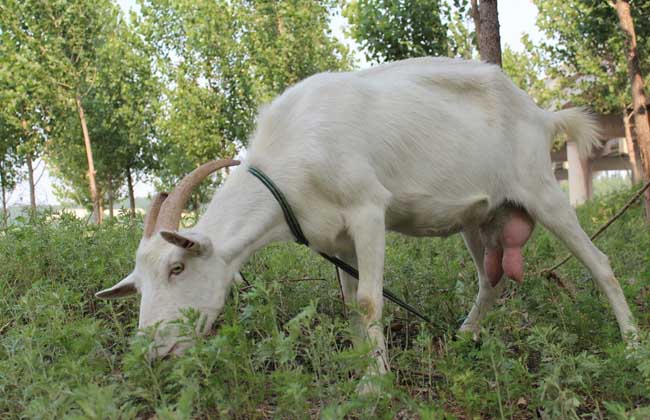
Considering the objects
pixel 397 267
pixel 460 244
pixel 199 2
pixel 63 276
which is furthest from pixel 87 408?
pixel 199 2

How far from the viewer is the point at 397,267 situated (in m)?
5.06

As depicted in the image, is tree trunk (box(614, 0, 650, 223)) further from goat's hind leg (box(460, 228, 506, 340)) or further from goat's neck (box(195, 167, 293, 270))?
goat's neck (box(195, 167, 293, 270))

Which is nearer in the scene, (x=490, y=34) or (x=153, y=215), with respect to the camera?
(x=153, y=215)

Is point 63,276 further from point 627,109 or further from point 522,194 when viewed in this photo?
point 627,109

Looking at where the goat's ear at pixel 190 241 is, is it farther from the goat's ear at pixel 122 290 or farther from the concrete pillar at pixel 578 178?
the concrete pillar at pixel 578 178

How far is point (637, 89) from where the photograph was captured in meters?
9.54

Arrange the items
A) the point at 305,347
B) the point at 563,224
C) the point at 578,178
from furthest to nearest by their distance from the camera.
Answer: the point at 578,178
the point at 563,224
the point at 305,347

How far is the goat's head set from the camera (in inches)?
122

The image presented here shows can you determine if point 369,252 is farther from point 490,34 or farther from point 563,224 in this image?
point 490,34

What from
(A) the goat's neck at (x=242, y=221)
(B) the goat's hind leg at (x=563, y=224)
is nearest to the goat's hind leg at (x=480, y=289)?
(B) the goat's hind leg at (x=563, y=224)

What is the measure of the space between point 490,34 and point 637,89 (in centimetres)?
437

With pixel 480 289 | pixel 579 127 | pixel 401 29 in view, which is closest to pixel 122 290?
pixel 480 289

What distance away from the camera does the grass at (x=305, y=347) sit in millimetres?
2537

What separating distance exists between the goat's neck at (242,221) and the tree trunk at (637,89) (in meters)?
6.81
